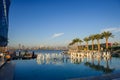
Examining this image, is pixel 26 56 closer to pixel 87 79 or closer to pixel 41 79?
pixel 41 79

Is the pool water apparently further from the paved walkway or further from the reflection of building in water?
the reflection of building in water

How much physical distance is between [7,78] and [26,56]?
1843cm

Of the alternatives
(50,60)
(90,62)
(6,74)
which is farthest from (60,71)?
(50,60)

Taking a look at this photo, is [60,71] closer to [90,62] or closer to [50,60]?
[90,62]

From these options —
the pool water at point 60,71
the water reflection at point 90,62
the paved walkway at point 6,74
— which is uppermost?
the paved walkway at point 6,74

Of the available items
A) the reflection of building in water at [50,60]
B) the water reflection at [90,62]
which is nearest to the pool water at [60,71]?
the water reflection at [90,62]

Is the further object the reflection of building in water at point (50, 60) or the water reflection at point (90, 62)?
the reflection of building in water at point (50, 60)

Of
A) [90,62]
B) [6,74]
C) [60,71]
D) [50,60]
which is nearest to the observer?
[6,74]

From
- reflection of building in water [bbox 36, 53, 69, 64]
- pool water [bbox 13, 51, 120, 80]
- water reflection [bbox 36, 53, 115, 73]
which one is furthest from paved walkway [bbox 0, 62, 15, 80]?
reflection of building in water [bbox 36, 53, 69, 64]

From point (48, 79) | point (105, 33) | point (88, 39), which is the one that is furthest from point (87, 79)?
point (88, 39)

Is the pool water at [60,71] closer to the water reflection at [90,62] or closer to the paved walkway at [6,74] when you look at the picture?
the water reflection at [90,62]

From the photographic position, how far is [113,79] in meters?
8.06

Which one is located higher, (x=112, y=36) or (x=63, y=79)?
(x=112, y=36)

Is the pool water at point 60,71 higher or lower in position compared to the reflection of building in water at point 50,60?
lower
